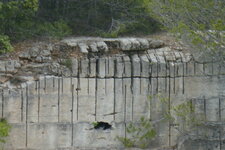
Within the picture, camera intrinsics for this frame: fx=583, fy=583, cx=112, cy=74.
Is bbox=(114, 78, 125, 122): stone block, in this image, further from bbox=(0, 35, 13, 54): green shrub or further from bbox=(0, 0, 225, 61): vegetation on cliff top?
bbox=(0, 35, 13, 54): green shrub

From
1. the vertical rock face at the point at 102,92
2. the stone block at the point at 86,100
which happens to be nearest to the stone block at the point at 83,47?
the vertical rock face at the point at 102,92

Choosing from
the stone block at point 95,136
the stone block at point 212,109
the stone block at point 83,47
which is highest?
the stone block at point 83,47

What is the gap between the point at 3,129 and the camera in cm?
1427

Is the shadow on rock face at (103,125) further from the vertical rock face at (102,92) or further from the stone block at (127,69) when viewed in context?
the stone block at (127,69)

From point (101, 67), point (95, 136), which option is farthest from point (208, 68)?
point (95, 136)

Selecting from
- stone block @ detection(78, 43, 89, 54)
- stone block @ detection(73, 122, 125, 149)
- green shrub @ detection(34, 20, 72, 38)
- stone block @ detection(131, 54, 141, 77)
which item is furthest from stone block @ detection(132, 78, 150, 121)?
green shrub @ detection(34, 20, 72, 38)

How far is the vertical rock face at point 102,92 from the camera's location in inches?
598

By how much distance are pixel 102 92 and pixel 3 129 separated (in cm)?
289

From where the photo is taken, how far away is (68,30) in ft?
54.7

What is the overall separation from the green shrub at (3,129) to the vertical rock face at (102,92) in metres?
0.17

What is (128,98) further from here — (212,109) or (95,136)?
(212,109)

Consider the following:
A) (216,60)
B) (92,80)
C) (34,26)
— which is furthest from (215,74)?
(34,26)

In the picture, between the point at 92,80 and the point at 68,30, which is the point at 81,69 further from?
the point at 68,30

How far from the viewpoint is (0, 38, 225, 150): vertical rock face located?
1520cm
